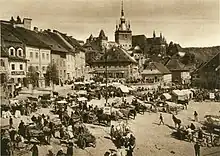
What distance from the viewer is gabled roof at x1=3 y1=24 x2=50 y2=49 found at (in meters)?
2.56

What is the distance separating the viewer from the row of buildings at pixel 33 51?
2533 mm

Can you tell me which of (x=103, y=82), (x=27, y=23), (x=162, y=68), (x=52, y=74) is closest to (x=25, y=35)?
(x=27, y=23)

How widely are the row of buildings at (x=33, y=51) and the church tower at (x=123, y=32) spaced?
266mm

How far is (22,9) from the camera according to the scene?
8.33 ft

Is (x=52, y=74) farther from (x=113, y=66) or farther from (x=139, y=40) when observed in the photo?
(x=139, y=40)

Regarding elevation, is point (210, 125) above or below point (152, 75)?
below

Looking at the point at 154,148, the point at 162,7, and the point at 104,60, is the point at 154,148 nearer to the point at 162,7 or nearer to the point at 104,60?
the point at 104,60

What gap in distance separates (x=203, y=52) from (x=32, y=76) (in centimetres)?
114

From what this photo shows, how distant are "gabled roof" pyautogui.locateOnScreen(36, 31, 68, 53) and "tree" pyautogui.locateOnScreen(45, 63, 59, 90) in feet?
0.46

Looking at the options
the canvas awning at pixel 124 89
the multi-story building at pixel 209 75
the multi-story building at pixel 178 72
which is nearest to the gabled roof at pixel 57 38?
the canvas awning at pixel 124 89

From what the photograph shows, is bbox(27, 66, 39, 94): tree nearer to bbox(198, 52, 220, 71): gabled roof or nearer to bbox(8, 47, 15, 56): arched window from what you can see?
bbox(8, 47, 15, 56): arched window

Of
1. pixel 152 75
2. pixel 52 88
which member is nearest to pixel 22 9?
pixel 52 88

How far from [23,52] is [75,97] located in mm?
483

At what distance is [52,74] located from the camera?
8.84 feet
